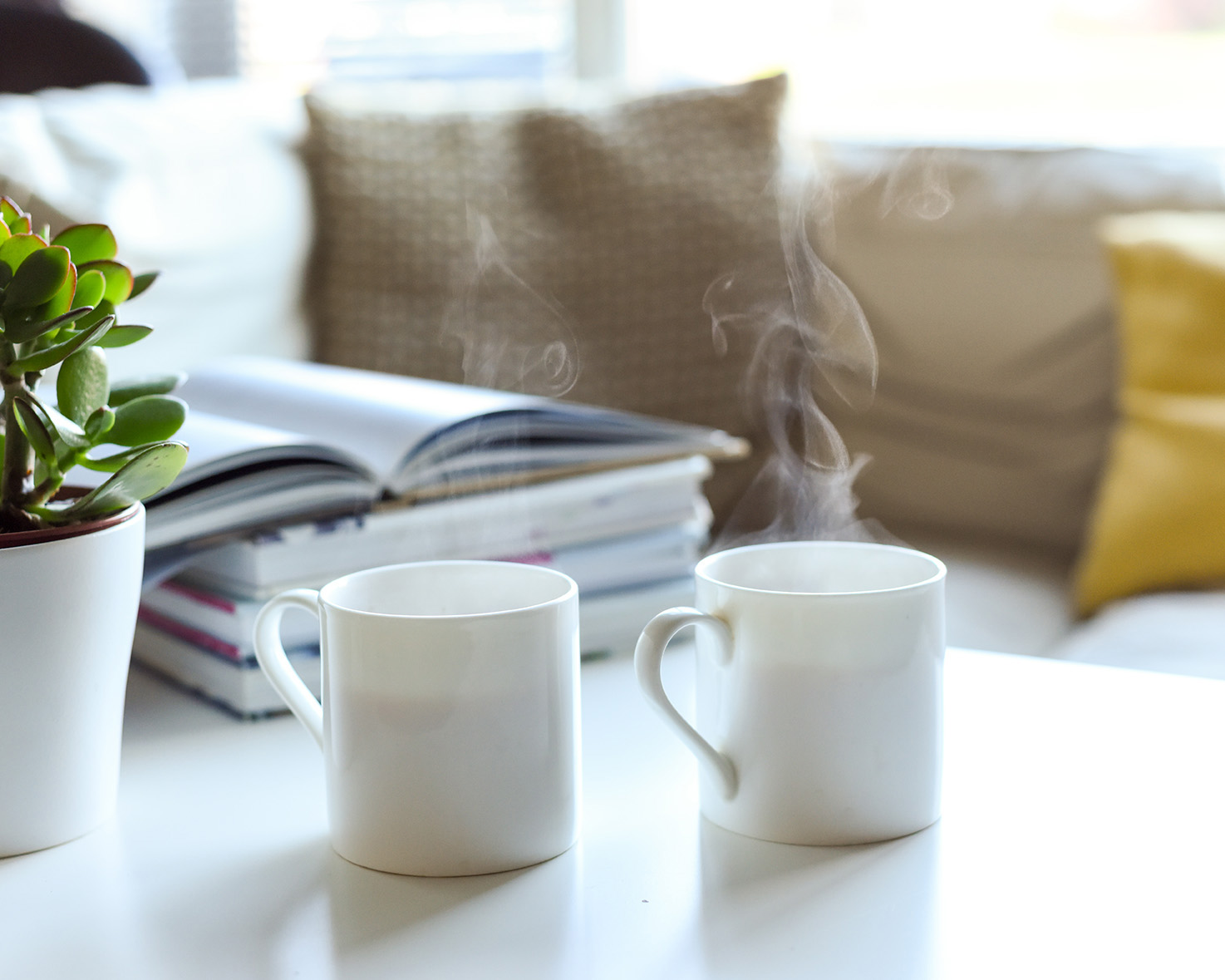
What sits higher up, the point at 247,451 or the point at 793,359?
the point at 247,451

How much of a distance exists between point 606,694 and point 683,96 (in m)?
1.00

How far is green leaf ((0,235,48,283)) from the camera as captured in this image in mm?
488

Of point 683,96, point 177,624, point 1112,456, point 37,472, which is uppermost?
point 683,96

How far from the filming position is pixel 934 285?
1509 mm

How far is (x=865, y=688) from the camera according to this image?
0.50 metres

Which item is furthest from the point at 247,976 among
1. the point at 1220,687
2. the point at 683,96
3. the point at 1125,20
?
the point at 1125,20

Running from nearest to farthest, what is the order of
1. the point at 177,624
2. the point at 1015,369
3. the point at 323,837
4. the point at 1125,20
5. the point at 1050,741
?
the point at 323,837 → the point at 1050,741 → the point at 177,624 → the point at 1015,369 → the point at 1125,20

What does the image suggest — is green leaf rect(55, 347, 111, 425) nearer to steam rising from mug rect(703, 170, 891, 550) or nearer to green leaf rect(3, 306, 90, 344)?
green leaf rect(3, 306, 90, 344)

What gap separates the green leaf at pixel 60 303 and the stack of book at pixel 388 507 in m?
0.18

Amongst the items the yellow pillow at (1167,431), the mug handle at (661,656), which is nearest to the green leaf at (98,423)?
the mug handle at (661,656)

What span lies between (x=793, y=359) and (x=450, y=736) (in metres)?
1.14

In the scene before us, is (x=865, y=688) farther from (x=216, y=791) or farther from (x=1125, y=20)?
(x=1125, y=20)

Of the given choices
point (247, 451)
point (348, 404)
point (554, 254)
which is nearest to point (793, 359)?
point (554, 254)

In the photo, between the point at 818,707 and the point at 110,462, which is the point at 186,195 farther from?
the point at 818,707
